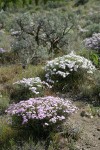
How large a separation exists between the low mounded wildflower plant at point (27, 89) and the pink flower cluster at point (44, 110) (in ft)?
4.24

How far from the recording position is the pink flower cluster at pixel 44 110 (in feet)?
19.9

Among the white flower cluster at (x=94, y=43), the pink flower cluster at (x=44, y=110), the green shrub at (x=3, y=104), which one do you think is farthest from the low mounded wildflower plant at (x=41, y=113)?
the white flower cluster at (x=94, y=43)

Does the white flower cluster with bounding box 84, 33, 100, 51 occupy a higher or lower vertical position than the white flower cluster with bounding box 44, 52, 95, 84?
lower

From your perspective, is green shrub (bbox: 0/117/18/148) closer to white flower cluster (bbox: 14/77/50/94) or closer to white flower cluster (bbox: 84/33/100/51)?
white flower cluster (bbox: 14/77/50/94)

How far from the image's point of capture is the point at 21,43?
10.9 meters

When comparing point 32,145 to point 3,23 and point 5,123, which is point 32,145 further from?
point 3,23

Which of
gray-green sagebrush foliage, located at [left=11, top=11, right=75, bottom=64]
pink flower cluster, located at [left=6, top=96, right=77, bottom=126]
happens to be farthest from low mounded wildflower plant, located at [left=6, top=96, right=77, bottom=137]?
gray-green sagebrush foliage, located at [left=11, top=11, right=75, bottom=64]

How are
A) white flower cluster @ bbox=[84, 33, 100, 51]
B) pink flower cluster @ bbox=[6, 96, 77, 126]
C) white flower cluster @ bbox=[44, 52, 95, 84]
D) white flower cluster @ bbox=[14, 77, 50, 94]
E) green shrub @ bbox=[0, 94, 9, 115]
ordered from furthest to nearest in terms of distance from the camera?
1. white flower cluster @ bbox=[84, 33, 100, 51]
2. white flower cluster @ bbox=[44, 52, 95, 84]
3. white flower cluster @ bbox=[14, 77, 50, 94]
4. green shrub @ bbox=[0, 94, 9, 115]
5. pink flower cluster @ bbox=[6, 96, 77, 126]

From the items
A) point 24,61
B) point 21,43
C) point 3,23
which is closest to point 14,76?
point 24,61

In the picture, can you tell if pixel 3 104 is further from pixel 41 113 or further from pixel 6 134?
pixel 41 113

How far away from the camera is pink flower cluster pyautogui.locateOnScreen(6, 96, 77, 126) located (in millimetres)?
6051

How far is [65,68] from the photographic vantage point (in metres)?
8.79

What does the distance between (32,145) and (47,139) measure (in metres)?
0.44

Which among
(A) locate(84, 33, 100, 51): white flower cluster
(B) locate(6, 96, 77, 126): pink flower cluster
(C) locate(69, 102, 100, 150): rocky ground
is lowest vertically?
(C) locate(69, 102, 100, 150): rocky ground
